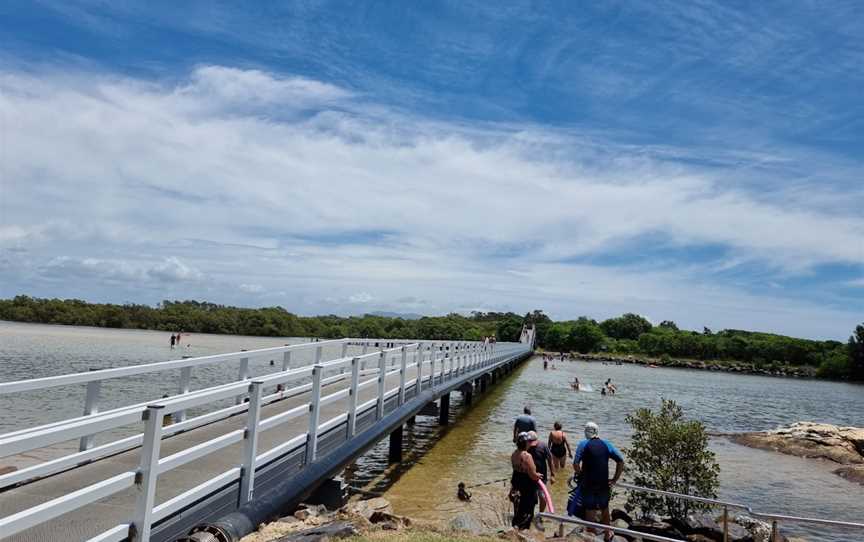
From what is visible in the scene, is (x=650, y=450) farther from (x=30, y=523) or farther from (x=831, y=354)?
(x=831, y=354)

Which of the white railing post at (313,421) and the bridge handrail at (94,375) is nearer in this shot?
the bridge handrail at (94,375)

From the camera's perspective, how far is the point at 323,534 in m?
6.71

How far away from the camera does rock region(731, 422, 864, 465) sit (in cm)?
2408

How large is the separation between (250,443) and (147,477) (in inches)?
67.2

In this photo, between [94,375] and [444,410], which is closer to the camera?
[94,375]

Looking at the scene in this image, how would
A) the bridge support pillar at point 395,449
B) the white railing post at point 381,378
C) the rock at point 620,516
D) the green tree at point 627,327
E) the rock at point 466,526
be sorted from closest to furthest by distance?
the rock at point 466,526, the white railing post at point 381,378, the rock at point 620,516, the bridge support pillar at point 395,449, the green tree at point 627,327

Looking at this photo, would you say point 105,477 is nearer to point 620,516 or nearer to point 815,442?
point 620,516

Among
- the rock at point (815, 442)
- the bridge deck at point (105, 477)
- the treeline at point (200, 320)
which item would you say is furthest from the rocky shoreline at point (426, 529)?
the treeline at point (200, 320)

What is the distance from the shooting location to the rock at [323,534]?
6391 millimetres

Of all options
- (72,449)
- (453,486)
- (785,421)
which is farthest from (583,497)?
(785,421)

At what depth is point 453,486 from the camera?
14.1 metres

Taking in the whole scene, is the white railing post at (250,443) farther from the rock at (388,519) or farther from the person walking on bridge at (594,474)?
the person walking on bridge at (594,474)

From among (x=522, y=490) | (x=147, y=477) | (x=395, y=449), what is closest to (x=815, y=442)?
(x=395, y=449)

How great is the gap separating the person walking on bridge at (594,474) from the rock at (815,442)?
62.5 ft
